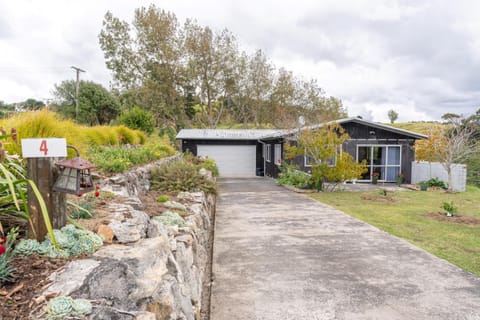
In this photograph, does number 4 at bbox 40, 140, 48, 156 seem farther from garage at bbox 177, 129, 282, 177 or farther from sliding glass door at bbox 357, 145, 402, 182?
garage at bbox 177, 129, 282, 177

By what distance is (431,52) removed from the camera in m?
13.2

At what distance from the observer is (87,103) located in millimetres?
21562

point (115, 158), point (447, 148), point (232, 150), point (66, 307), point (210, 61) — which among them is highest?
point (210, 61)

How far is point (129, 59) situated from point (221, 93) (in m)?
8.92

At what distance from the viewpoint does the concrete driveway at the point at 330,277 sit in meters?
3.25

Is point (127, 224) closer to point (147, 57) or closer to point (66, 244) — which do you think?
point (66, 244)

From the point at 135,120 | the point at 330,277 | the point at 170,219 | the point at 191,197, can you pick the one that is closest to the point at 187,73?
the point at 135,120

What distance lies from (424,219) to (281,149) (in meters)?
8.95

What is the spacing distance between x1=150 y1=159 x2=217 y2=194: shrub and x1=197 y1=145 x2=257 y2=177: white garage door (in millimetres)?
12015

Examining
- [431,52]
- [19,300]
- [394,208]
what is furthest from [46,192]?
[431,52]

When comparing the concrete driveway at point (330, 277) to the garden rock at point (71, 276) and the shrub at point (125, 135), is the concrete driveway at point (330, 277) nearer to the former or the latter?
the garden rock at point (71, 276)

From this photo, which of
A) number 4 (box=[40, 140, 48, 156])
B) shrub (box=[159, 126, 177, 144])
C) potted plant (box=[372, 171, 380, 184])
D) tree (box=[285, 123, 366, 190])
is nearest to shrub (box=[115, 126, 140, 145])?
tree (box=[285, 123, 366, 190])

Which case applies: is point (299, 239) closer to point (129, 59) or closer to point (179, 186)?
point (179, 186)

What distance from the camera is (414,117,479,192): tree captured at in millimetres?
12164
